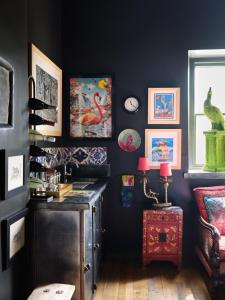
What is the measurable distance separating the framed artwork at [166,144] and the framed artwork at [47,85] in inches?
43.5

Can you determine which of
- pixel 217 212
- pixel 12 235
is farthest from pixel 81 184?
pixel 217 212

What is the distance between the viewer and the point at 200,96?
14.1ft

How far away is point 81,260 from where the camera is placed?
8.16 feet

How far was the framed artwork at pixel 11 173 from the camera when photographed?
2074 millimetres

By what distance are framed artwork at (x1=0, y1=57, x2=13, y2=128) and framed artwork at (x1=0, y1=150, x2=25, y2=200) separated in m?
0.20

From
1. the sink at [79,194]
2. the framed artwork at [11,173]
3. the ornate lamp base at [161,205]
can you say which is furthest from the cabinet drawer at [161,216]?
the framed artwork at [11,173]

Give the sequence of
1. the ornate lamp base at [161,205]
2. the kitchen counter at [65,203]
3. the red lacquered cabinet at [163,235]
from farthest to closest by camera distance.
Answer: the ornate lamp base at [161,205] < the red lacquered cabinet at [163,235] < the kitchen counter at [65,203]

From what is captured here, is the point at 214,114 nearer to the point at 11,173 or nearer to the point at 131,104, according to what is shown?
the point at 131,104

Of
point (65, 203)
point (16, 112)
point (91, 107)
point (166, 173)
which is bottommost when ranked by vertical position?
point (65, 203)

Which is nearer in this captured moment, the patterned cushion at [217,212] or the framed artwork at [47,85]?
the framed artwork at [47,85]

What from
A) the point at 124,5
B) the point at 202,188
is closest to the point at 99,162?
the point at 202,188

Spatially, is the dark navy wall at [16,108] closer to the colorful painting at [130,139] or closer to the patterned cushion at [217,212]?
the colorful painting at [130,139]

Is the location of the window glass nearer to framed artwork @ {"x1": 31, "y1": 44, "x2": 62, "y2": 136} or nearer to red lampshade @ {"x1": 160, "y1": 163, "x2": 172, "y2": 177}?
red lampshade @ {"x1": 160, "y1": 163, "x2": 172, "y2": 177}

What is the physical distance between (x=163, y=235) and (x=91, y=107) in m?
1.74
